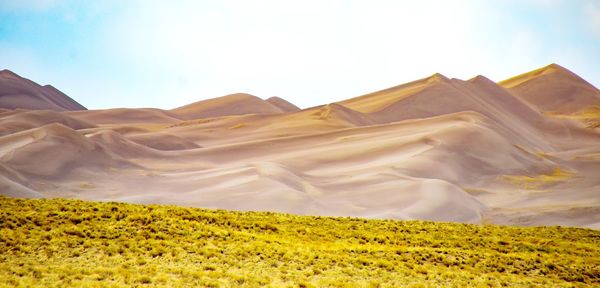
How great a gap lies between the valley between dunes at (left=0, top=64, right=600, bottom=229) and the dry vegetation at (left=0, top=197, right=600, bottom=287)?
28.2 metres

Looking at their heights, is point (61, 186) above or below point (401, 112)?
below

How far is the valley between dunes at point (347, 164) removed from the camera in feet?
178

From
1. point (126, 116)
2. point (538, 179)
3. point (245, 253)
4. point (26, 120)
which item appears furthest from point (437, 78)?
point (245, 253)

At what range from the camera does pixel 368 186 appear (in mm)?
60969

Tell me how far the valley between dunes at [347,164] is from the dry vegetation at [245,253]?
28.2 meters

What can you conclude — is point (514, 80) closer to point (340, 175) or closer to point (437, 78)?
point (437, 78)

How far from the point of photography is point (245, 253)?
1661 centimetres

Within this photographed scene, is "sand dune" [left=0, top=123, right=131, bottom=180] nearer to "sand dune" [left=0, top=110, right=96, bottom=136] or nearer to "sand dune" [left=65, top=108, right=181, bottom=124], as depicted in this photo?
"sand dune" [left=0, top=110, right=96, bottom=136]

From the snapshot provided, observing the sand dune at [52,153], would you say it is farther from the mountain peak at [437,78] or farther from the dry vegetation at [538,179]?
the mountain peak at [437,78]

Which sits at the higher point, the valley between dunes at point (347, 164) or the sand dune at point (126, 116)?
the sand dune at point (126, 116)

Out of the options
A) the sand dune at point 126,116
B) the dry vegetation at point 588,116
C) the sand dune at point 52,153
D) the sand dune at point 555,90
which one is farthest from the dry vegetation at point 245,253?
the sand dune at point 126,116

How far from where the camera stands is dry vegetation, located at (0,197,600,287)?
46.3ft

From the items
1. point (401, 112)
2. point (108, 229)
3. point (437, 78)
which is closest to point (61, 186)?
point (108, 229)

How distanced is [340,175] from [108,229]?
52.4 m
